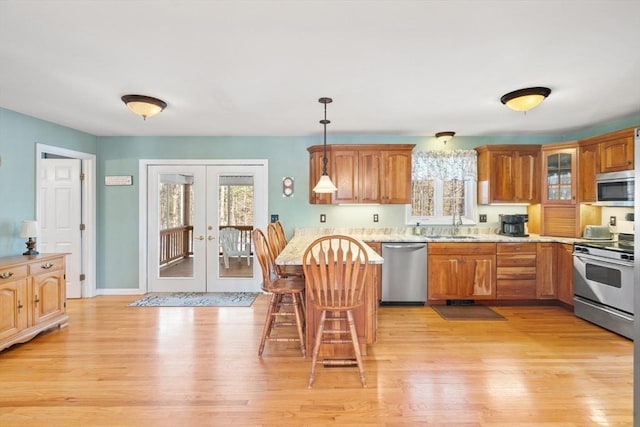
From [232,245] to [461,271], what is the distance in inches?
130

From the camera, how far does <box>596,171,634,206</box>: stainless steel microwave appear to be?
3.57 metres

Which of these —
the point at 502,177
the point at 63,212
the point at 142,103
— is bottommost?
the point at 63,212

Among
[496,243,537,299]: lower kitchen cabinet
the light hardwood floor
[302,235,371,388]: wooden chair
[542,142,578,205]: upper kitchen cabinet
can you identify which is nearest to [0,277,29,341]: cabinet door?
the light hardwood floor

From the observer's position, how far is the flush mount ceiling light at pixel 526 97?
2916mm

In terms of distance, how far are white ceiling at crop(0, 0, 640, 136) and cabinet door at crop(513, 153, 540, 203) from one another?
804 mm

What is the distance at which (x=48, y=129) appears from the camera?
4039 mm

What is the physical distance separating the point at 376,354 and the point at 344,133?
3062mm

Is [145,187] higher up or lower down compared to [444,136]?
lower down

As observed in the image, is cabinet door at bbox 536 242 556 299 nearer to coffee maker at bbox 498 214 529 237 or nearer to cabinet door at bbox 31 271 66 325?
coffee maker at bbox 498 214 529 237

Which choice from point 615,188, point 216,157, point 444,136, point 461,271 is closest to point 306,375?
point 461,271

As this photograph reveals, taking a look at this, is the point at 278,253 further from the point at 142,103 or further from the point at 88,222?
the point at 88,222

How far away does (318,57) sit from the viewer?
93.0 inches

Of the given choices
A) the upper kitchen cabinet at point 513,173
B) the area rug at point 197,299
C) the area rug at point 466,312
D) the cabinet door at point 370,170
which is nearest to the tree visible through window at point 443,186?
the upper kitchen cabinet at point 513,173

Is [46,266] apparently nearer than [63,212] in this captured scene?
Yes
